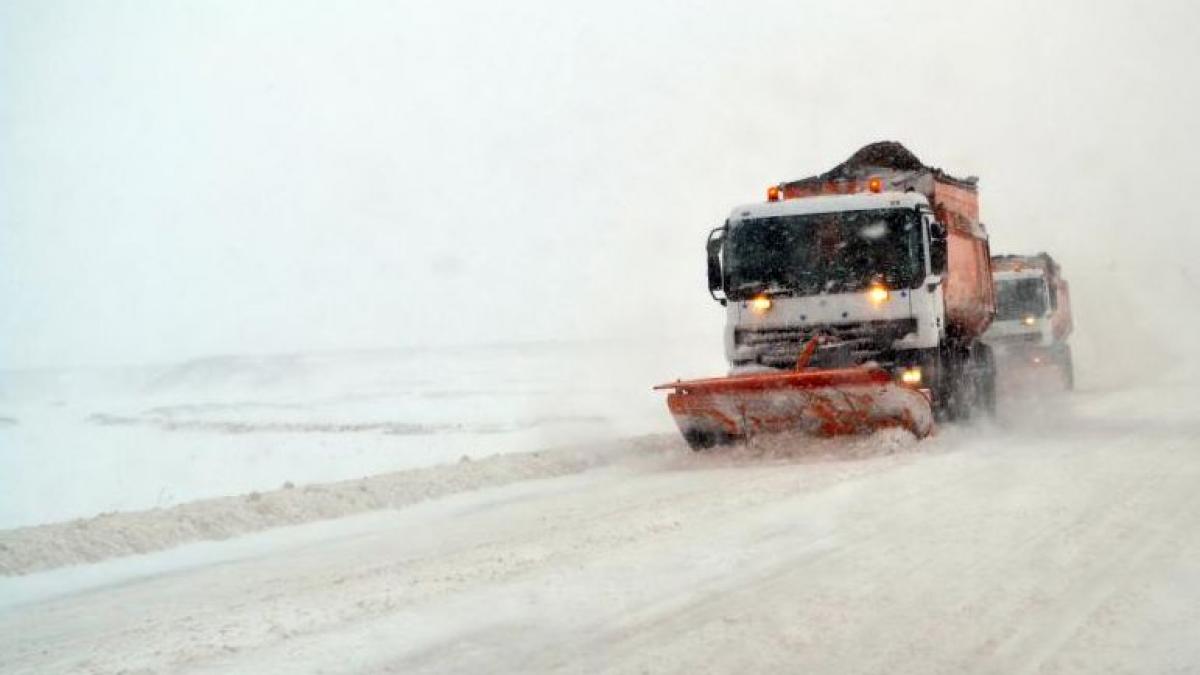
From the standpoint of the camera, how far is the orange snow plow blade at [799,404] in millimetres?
11469

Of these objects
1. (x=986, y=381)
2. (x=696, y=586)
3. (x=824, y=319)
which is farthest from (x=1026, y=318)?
(x=696, y=586)

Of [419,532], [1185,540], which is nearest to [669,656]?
[1185,540]

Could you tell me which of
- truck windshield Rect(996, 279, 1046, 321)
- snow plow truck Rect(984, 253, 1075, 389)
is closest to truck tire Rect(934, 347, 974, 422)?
snow plow truck Rect(984, 253, 1075, 389)

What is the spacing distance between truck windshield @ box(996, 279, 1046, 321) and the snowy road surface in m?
15.0

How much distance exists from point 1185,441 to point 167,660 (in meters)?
10.4

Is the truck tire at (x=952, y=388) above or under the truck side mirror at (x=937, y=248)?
under

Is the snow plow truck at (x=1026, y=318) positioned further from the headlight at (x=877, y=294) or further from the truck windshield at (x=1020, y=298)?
the headlight at (x=877, y=294)

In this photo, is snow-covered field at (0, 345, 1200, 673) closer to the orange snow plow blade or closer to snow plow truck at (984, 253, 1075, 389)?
the orange snow plow blade

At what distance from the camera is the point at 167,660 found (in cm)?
488

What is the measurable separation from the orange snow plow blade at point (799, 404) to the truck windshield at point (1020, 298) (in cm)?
1352

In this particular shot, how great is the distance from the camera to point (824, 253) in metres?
12.7

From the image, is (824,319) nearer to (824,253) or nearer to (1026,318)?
(824,253)

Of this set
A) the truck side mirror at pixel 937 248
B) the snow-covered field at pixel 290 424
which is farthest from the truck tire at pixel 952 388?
the snow-covered field at pixel 290 424

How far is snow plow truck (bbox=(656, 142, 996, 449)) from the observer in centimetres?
1180
